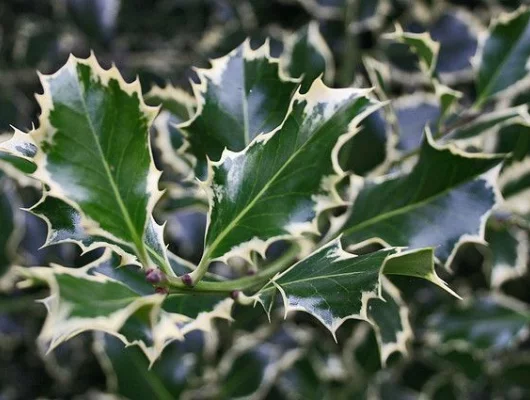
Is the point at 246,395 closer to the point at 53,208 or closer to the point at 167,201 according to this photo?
the point at 167,201

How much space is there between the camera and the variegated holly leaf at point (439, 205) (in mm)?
662

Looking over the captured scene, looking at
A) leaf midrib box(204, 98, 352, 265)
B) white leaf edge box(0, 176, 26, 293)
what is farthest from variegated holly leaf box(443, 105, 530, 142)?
white leaf edge box(0, 176, 26, 293)

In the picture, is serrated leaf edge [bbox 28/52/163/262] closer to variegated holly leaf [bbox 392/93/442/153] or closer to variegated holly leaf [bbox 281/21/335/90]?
variegated holly leaf [bbox 281/21/335/90]

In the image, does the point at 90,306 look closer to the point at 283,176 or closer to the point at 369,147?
the point at 283,176

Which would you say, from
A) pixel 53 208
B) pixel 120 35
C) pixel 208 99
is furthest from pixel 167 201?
pixel 120 35

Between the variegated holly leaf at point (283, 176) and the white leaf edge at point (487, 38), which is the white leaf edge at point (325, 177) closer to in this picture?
the variegated holly leaf at point (283, 176)

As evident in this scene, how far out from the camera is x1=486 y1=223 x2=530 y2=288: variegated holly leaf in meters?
0.91

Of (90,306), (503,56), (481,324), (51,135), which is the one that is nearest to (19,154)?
(51,135)

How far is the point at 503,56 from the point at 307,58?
22 centimetres

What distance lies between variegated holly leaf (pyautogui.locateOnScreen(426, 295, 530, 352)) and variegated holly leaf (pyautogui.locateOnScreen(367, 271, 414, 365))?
0.30 metres

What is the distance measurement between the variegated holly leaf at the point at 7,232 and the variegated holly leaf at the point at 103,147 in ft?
1.77

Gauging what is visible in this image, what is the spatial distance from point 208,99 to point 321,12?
50 cm

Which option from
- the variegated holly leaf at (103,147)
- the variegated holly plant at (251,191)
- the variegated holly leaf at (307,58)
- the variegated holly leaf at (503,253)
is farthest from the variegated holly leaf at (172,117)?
the variegated holly leaf at (503,253)

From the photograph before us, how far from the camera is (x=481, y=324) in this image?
1.03 m
